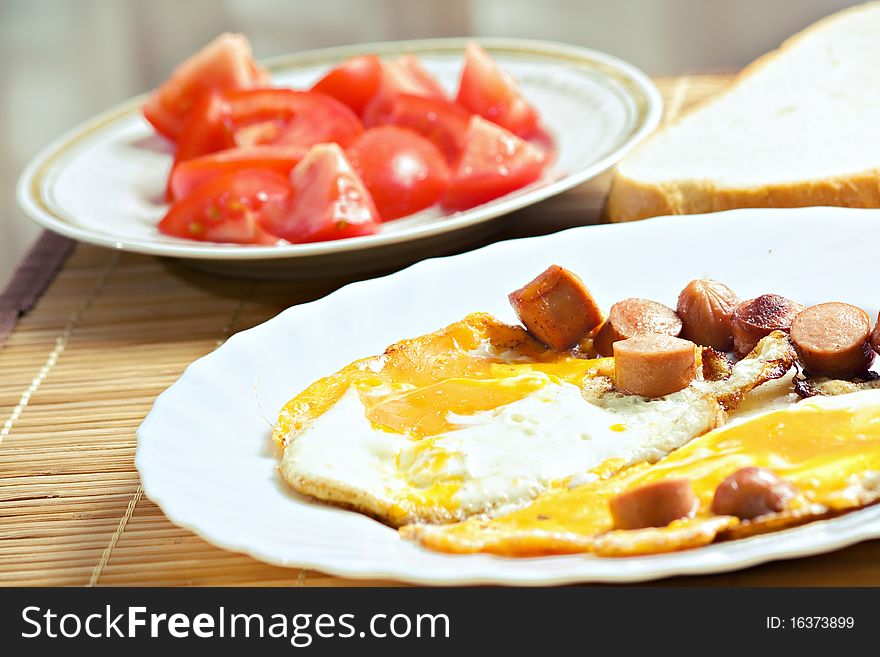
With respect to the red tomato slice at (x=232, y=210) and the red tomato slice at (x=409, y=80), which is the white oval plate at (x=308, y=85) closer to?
the red tomato slice at (x=232, y=210)

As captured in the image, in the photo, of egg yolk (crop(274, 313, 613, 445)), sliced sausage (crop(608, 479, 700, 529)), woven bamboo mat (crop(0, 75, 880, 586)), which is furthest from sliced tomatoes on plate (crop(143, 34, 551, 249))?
sliced sausage (crop(608, 479, 700, 529))

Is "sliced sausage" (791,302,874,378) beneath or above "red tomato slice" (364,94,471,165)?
above

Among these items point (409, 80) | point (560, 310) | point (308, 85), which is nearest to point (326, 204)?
point (409, 80)

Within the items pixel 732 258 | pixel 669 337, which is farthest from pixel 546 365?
pixel 732 258

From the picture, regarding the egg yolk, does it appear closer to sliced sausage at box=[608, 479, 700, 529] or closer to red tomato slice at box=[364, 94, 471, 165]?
sliced sausage at box=[608, 479, 700, 529]

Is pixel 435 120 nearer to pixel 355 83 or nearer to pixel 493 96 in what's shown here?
pixel 493 96

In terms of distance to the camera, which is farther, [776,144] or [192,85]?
[192,85]
